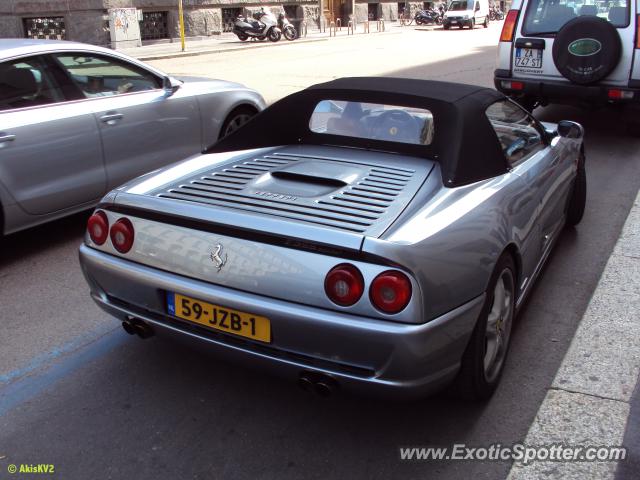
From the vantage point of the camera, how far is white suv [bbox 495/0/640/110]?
7.96 meters

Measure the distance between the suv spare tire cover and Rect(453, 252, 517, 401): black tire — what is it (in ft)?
18.5

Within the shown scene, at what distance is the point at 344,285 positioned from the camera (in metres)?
2.55

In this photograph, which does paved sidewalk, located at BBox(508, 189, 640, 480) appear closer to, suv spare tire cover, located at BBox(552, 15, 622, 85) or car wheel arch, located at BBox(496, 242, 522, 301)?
car wheel arch, located at BBox(496, 242, 522, 301)

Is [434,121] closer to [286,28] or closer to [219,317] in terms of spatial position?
[219,317]

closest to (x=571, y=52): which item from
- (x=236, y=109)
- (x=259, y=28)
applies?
(x=236, y=109)

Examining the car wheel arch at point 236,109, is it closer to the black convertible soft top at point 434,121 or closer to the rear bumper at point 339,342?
the black convertible soft top at point 434,121

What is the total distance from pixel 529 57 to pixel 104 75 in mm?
5474

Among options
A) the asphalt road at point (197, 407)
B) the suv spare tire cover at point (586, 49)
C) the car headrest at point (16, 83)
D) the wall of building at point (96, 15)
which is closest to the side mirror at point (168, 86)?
the car headrest at point (16, 83)

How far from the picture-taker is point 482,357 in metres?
2.97

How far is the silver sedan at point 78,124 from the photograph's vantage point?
15.4ft

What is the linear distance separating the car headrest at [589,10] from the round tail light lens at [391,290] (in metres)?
7.29

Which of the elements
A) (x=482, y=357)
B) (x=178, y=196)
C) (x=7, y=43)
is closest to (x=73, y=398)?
(x=178, y=196)

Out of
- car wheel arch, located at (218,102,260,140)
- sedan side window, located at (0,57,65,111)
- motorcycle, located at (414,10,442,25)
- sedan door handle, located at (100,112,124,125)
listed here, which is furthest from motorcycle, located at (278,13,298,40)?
sedan side window, located at (0,57,65,111)

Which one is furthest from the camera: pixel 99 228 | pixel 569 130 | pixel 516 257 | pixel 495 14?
pixel 495 14
